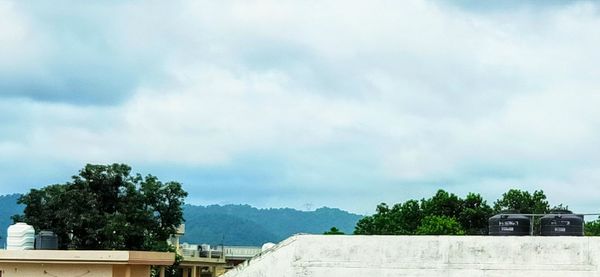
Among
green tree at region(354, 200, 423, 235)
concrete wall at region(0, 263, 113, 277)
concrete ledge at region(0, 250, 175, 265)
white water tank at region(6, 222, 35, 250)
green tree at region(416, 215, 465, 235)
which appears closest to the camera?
concrete ledge at region(0, 250, 175, 265)

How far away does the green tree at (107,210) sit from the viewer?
170ft

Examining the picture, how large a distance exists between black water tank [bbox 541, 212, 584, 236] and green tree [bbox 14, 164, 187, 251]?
1302 inches

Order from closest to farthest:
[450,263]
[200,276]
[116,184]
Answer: [450,263], [116,184], [200,276]

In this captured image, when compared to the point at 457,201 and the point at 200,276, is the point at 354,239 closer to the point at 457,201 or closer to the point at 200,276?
the point at 457,201

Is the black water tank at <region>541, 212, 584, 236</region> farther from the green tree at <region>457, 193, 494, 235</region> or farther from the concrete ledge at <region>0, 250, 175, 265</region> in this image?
the green tree at <region>457, 193, 494, 235</region>

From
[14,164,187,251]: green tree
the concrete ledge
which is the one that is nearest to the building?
the concrete ledge

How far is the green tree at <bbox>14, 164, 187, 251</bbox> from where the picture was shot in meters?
51.9

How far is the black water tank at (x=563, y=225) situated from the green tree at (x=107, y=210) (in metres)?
33.1

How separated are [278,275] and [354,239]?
193 cm

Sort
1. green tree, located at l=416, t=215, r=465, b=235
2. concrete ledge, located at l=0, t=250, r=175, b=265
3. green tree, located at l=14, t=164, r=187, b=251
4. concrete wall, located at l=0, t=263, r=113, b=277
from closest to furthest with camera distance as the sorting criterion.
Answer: concrete ledge, located at l=0, t=250, r=175, b=265 < concrete wall, located at l=0, t=263, r=113, b=277 < green tree, located at l=14, t=164, r=187, b=251 < green tree, located at l=416, t=215, r=465, b=235

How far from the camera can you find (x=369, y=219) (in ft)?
225

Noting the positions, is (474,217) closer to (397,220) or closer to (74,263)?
(397,220)

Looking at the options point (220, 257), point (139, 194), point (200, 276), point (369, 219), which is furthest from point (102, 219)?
point (220, 257)

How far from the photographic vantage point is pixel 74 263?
23.6m
